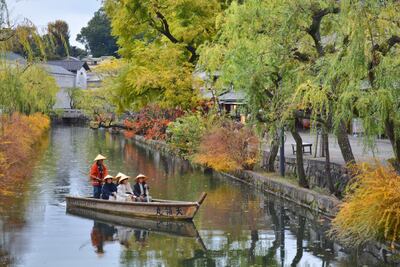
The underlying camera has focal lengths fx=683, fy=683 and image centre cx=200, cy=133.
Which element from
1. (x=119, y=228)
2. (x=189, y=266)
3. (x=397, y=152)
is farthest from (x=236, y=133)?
(x=189, y=266)

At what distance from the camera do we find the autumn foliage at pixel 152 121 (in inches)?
1795

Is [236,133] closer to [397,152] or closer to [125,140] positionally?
[397,152]

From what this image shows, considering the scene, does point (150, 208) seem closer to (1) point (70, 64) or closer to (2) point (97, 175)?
(2) point (97, 175)

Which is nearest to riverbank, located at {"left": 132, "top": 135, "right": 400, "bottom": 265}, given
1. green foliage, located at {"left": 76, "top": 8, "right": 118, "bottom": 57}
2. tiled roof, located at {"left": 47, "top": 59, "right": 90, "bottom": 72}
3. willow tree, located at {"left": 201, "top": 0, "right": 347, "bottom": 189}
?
willow tree, located at {"left": 201, "top": 0, "right": 347, "bottom": 189}

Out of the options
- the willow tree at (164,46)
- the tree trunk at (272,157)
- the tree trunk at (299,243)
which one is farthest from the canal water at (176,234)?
the willow tree at (164,46)

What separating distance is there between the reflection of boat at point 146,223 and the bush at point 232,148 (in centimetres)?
890

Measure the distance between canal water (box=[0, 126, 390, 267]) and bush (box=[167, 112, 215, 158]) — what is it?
7.45 meters

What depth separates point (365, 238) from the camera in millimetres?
13664

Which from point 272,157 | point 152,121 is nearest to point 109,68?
point 152,121

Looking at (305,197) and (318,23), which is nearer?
(318,23)

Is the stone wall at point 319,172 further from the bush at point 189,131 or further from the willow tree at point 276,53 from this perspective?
the bush at point 189,131

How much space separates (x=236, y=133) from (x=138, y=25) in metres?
10.7

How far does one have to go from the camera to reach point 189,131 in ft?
112

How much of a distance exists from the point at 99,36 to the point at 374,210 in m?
106
